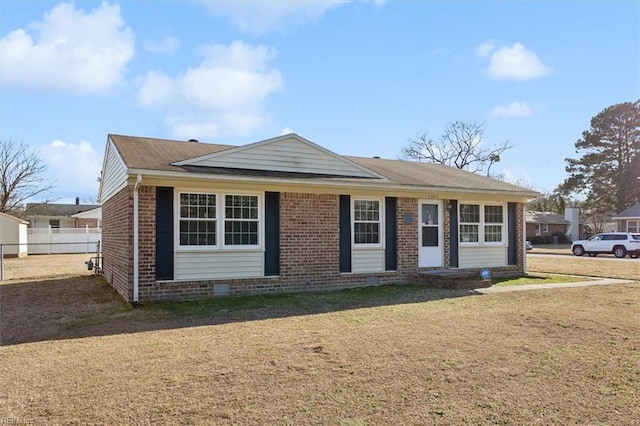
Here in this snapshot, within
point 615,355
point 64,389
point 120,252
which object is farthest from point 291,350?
point 120,252

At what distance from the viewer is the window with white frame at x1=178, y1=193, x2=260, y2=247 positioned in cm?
1029

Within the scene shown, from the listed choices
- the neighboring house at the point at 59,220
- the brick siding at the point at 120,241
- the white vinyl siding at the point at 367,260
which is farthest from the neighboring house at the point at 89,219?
the white vinyl siding at the point at 367,260

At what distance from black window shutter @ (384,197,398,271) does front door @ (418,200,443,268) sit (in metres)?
0.86

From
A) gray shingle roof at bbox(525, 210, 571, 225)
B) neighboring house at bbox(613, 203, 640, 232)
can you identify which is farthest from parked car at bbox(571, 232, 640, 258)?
gray shingle roof at bbox(525, 210, 571, 225)

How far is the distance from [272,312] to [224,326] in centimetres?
140

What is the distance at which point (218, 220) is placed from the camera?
34.7 ft

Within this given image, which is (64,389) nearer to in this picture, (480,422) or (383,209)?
(480,422)

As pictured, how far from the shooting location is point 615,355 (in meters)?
5.83

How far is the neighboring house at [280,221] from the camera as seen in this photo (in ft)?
32.8

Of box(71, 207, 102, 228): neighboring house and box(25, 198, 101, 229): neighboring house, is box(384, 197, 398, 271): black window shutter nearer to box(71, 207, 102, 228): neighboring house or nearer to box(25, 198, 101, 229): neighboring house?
box(25, 198, 101, 229): neighboring house

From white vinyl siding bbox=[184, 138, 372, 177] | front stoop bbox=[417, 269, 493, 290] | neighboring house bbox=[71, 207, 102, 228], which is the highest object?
white vinyl siding bbox=[184, 138, 372, 177]

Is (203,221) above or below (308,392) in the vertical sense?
above

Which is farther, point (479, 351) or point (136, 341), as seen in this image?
point (136, 341)

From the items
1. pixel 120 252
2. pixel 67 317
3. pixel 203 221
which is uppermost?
pixel 203 221
